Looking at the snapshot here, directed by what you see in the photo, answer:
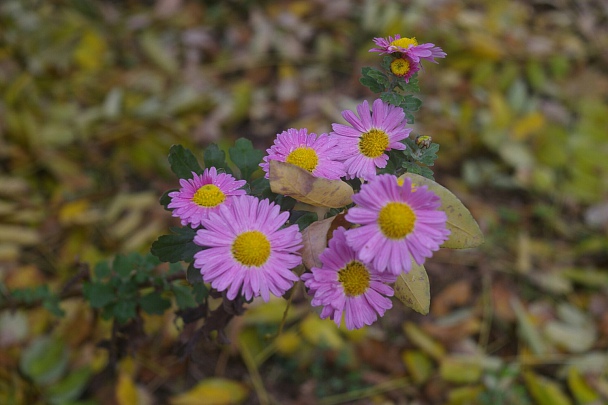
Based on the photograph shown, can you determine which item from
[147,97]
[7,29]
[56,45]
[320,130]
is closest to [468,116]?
[320,130]

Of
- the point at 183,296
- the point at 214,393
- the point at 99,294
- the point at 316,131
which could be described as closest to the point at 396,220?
the point at 183,296

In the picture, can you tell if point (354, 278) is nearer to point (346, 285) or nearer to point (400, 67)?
point (346, 285)

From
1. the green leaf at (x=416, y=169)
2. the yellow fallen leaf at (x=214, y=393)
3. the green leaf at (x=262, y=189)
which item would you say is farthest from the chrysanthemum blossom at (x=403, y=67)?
the yellow fallen leaf at (x=214, y=393)

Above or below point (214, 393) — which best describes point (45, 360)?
above

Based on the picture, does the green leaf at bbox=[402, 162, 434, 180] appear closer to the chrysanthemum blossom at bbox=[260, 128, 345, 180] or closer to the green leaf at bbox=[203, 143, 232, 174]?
the chrysanthemum blossom at bbox=[260, 128, 345, 180]

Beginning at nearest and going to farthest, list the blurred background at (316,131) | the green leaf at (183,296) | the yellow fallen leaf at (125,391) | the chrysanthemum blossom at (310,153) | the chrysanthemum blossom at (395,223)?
the chrysanthemum blossom at (395,223), the chrysanthemum blossom at (310,153), the green leaf at (183,296), the yellow fallen leaf at (125,391), the blurred background at (316,131)

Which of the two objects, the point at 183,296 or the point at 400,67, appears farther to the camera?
the point at 183,296

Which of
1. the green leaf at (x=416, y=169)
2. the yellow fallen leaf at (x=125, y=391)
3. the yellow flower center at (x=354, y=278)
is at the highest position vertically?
the green leaf at (x=416, y=169)

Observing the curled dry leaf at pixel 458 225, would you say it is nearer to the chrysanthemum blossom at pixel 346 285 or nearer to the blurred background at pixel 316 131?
the chrysanthemum blossom at pixel 346 285
